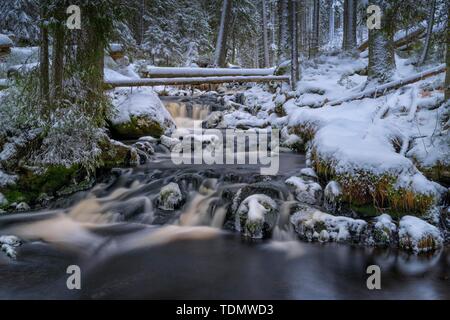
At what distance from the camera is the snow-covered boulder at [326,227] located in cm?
590

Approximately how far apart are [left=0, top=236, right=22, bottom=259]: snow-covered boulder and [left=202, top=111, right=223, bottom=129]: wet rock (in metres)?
9.36

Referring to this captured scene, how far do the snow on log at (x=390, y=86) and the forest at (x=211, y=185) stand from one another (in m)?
0.05

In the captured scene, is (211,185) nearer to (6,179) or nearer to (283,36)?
(6,179)

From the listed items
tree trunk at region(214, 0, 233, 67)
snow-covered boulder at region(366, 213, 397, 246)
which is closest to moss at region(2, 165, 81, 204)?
snow-covered boulder at region(366, 213, 397, 246)

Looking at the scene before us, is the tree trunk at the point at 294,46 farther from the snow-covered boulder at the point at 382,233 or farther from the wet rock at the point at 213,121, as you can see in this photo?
the snow-covered boulder at the point at 382,233

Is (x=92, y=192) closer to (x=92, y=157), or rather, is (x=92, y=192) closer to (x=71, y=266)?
(x=92, y=157)

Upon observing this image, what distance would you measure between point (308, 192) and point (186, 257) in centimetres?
272

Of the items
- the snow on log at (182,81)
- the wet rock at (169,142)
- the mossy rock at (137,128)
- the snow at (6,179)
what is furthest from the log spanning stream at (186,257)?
the snow on log at (182,81)

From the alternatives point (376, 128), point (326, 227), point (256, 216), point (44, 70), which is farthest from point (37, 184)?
point (376, 128)

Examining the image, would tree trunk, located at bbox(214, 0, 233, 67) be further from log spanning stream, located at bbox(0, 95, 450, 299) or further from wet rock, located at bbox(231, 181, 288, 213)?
wet rock, located at bbox(231, 181, 288, 213)

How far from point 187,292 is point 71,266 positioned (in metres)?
1.98

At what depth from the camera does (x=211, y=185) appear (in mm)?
7945

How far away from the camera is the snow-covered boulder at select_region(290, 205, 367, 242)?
5.90 meters
